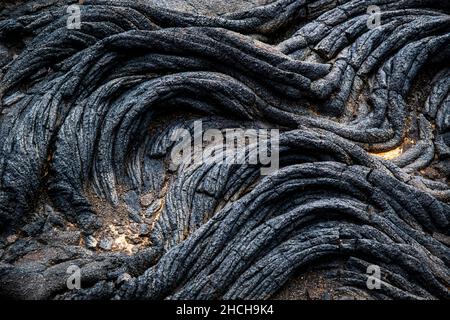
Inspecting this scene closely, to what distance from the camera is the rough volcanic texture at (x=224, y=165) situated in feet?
17.0

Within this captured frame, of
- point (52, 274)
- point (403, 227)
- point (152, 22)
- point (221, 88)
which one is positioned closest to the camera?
point (52, 274)

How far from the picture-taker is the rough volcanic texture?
204 inches

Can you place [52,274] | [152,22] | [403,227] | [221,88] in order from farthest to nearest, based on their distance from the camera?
1. [152,22]
2. [221,88]
3. [403,227]
4. [52,274]

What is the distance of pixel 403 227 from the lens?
543 centimetres

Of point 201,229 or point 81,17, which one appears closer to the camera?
point 201,229

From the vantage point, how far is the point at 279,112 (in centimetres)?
618

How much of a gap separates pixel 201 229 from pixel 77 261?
3.90 feet

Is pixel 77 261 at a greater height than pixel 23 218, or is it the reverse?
pixel 23 218

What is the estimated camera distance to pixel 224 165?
5.74 metres

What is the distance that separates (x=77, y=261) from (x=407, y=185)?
3.30 metres

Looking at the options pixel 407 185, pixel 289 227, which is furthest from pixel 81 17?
pixel 407 185

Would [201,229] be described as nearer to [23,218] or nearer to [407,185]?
[23,218]

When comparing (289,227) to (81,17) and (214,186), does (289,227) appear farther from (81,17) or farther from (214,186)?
(81,17)


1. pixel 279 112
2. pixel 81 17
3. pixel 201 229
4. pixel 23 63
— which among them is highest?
pixel 81 17
